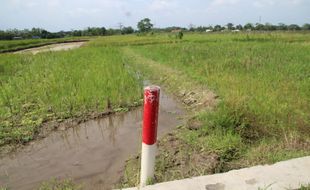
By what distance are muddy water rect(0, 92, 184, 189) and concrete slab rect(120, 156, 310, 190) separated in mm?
1008

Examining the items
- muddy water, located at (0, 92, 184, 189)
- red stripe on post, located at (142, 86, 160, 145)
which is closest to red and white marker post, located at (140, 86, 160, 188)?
red stripe on post, located at (142, 86, 160, 145)

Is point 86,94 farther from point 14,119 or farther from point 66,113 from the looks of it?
point 14,119

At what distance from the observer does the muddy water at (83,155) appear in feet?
11.0

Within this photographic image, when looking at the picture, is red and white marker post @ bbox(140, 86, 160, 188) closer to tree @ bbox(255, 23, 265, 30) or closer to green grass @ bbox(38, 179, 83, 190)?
green grass @ bbox(38, 179, 83, 190)

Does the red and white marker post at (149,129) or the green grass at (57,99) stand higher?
the red and white marker post at (149,129)

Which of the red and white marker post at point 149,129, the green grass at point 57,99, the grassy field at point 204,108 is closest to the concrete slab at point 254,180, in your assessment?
the red and white marker post at point 149,129

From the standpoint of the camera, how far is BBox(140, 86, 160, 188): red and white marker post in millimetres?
2361

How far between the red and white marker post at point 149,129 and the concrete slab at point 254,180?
0.60ft

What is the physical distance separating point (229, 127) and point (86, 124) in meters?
2.53

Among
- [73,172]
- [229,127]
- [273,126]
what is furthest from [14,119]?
[273,126]

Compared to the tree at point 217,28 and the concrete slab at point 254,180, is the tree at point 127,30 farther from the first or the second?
the concrete slab at point 254,180

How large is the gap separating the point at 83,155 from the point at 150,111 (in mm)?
1946

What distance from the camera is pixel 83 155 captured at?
12.9ft

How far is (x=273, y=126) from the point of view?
4.09 meters
